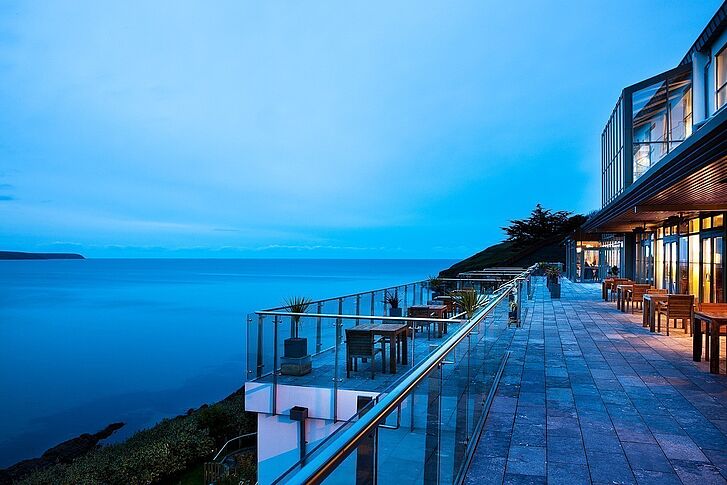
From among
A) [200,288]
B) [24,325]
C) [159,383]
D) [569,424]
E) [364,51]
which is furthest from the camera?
[200,288]

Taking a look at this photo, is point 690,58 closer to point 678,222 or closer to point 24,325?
point 678,222

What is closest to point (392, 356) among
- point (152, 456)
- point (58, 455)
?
point (152, 456)

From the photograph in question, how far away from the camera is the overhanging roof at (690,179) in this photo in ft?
19.9

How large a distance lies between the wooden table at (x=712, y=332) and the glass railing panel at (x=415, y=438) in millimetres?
5422

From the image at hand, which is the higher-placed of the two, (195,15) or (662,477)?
(195,15)

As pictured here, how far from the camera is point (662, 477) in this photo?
3.30 m

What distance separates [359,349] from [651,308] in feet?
20.7

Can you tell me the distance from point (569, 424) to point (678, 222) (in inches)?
536

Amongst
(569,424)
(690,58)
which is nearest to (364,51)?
(690,58)

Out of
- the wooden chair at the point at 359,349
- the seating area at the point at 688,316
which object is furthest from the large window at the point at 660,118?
the wooden chair at the point at 359,349

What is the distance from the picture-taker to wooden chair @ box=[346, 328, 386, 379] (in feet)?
24.4

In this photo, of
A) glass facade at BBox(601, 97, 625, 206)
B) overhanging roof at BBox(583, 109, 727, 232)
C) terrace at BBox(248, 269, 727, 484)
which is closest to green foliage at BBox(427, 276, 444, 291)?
terrace at BBox(248, 269, 727, 484)

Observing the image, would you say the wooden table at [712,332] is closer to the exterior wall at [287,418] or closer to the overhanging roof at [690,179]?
the overhanging roof at [690,179]

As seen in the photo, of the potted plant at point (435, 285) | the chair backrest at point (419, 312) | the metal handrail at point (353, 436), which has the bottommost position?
the chair backrest at point (419, 312)
